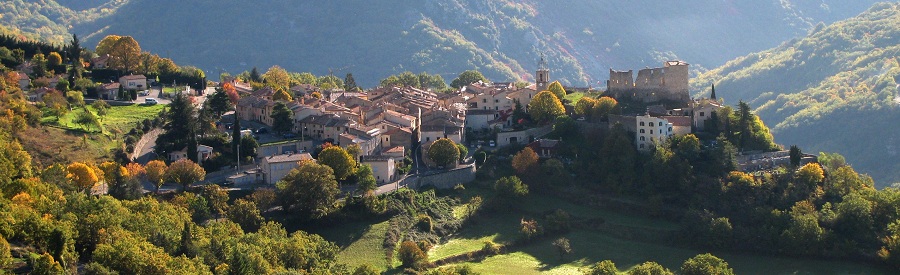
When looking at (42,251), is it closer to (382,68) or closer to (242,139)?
(242,139)

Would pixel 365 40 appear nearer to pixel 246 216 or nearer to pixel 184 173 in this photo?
pixel 184 173

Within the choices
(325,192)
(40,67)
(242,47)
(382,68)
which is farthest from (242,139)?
(242,47)

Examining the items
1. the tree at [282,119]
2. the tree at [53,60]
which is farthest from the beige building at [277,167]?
the tree at [53,60]

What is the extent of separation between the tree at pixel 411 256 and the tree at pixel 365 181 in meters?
6.63

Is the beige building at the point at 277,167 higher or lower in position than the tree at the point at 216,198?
higher

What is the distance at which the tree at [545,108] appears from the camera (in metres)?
80.6

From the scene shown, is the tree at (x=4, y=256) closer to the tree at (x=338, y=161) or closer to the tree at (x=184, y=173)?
the tree at (x=184, y=173)

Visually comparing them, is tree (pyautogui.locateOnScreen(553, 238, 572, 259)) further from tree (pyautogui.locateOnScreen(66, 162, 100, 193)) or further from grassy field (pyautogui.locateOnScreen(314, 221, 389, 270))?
tree (pyautogui.locateOnScreen(66, 162, 100, 193))

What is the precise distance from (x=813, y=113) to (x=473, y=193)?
70563mm

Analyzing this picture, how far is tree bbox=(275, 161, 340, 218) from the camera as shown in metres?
63.7

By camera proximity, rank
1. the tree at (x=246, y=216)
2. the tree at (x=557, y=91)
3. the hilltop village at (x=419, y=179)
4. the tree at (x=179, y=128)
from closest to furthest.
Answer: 1. the hilltop village at (x=419, y=179)
2. the tree at (x=246, y=216)
3. the tree at (x=179, y=128)
4. the tree at (x=557, y=91)

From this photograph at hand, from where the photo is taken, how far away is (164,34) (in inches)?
7692

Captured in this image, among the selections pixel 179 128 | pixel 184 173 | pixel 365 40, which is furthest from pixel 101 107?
pixel 365 40

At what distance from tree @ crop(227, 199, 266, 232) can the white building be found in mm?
25589
